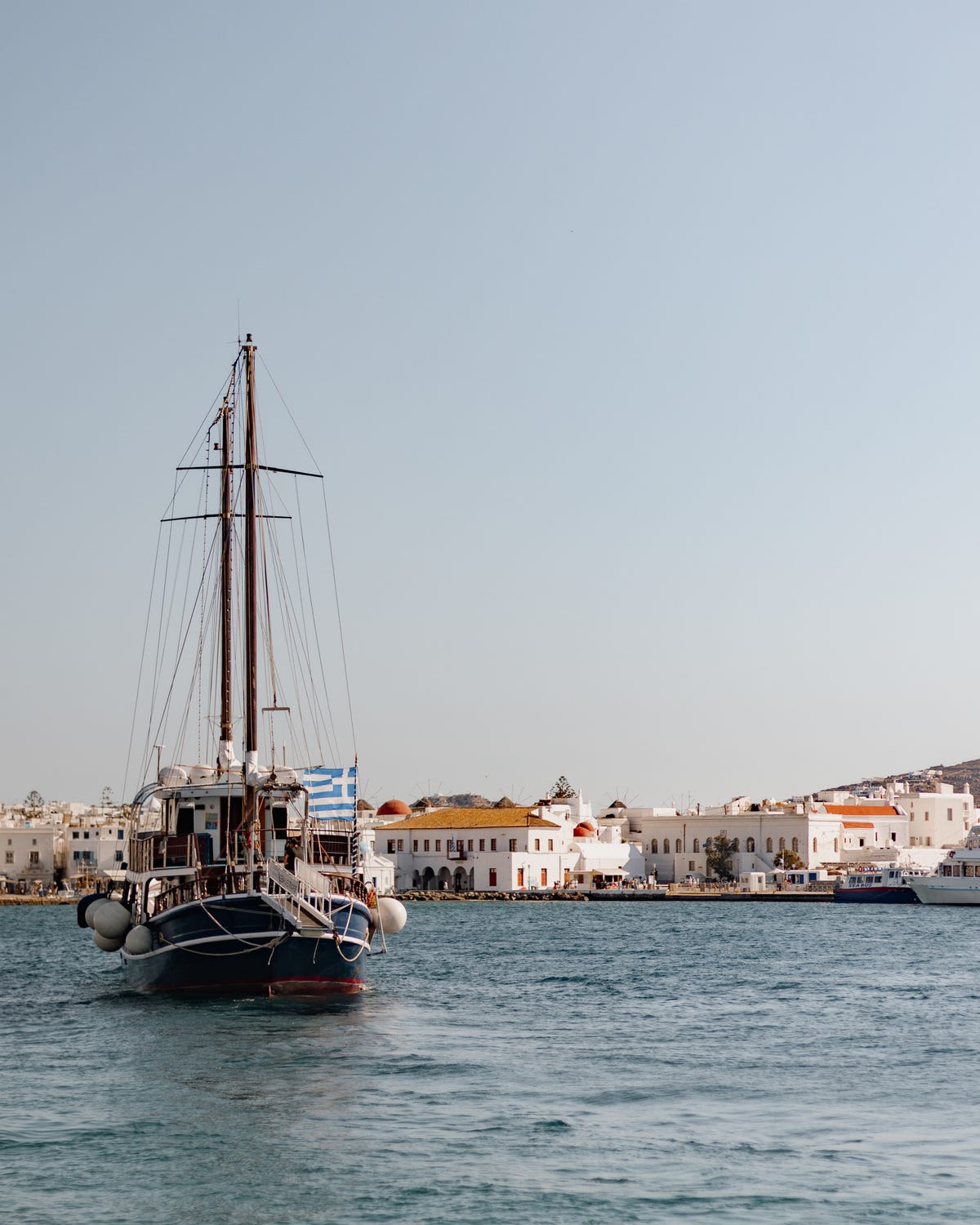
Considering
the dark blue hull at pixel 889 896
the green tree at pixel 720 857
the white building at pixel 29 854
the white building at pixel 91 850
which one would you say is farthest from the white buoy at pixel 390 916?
the green tree at pixel 720 857

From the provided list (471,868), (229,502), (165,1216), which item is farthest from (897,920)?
(165,1216)

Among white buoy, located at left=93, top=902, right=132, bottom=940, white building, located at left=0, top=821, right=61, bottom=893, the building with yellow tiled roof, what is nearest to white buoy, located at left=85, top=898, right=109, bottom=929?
white buoy, located at left=93, top=902, right=132, bottom=940

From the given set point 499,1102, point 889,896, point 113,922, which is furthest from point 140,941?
point 889,896

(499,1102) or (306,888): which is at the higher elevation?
(306,888)

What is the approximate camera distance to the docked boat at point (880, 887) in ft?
386

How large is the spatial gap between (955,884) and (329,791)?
283ft

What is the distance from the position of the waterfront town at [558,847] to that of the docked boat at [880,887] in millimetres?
9936

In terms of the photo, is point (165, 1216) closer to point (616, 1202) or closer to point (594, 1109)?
point (616, 1202)

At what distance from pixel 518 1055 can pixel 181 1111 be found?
295 inches

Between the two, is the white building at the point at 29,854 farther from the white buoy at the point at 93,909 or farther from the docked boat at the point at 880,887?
the white buoy at the point at 93,909

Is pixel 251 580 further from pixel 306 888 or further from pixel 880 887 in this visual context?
pixel 880 887

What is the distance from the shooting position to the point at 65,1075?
24453mm

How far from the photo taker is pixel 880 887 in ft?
388

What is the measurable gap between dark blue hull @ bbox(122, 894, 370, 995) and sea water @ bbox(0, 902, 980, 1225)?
619mm
